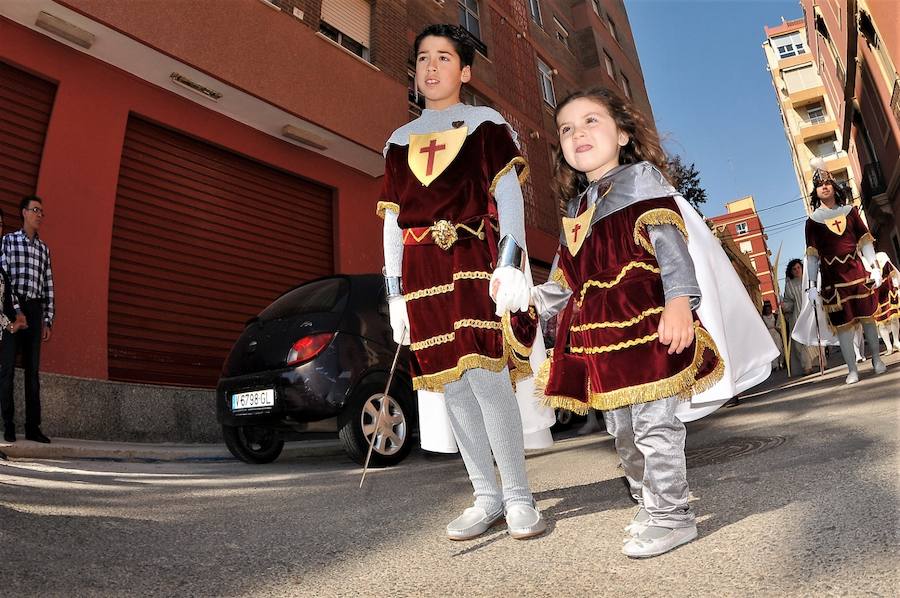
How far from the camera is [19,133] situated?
676 cm

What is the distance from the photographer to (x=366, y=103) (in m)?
10.3

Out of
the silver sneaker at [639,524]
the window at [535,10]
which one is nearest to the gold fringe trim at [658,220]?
the silver sneaker at [639,524]

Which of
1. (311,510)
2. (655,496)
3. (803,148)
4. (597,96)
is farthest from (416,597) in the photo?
(803,148)

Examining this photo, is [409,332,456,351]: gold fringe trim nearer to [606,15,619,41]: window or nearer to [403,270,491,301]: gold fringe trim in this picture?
[403,270,491,301]: gold fringe trim

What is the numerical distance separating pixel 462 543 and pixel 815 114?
54334mm

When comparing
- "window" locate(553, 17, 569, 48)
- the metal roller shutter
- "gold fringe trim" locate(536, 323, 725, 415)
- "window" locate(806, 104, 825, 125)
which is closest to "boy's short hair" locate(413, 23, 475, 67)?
"gold fringe trim" locate(536, 323, 725, 415)

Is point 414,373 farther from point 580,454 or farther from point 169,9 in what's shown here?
point 169,9

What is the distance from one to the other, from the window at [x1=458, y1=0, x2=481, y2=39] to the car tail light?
12.9 metres

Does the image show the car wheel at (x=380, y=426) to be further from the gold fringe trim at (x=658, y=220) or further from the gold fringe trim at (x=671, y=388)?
the gold fringe trim at (x=658, y=220)

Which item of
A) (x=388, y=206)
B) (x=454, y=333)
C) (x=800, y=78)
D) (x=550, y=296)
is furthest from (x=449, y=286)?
(x=800, y=78)

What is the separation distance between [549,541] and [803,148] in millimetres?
51812

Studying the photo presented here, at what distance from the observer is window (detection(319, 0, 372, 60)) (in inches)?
Result: 424

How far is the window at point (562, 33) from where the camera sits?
71.2 ft

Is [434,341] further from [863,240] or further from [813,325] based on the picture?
[813,325]
